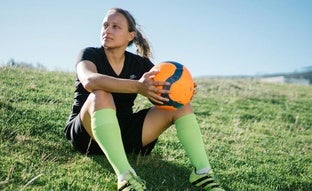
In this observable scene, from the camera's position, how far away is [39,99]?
24.1ft

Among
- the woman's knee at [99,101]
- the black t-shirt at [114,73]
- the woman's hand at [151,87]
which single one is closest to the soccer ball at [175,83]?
the woman's hand at [151,87]

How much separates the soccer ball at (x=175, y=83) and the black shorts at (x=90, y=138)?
54 centimetres

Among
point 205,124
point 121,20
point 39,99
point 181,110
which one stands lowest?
point 205,124

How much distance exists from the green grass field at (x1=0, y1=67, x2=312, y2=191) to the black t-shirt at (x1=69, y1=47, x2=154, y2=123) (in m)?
0.61

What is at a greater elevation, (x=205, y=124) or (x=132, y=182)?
(x=132, y=182)

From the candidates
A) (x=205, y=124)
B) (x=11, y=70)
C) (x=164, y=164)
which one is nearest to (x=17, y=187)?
(x=164, y=164)

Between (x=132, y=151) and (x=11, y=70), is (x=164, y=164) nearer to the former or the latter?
(x=132, y=151)

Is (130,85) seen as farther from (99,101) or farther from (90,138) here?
(90,138)

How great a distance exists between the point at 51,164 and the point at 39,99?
10.9 ft

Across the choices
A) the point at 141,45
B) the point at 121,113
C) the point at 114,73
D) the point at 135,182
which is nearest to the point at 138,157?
the point at 121,113

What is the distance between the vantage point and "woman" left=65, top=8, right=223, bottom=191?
12.3 ft

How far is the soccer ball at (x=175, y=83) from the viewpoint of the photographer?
12.8 feet

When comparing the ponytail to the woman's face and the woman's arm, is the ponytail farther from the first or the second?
the woman's arm

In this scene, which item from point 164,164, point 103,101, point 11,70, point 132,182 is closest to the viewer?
point 132,182
